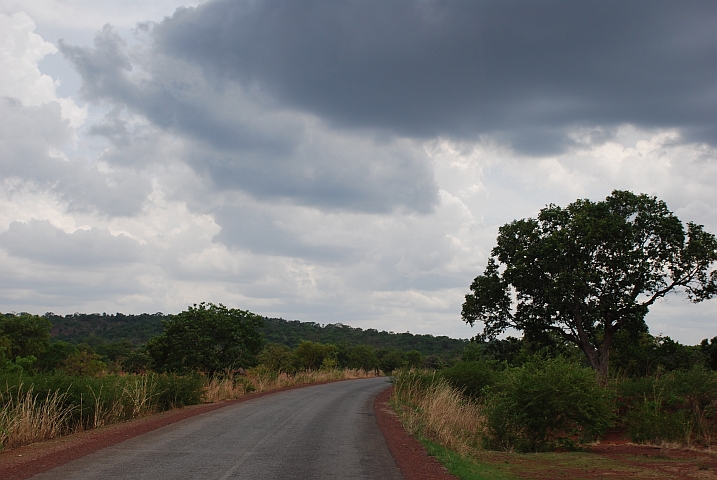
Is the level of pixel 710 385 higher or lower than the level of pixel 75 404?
higher

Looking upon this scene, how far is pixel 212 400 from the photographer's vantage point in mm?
26484

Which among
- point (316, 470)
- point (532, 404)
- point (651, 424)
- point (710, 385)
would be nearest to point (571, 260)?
point (710, 385)

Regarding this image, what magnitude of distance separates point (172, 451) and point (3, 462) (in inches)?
116

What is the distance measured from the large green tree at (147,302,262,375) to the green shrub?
12.0 m

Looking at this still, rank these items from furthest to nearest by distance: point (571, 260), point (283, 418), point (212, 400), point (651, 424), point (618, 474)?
point (571, 260) < point (212, 400) < point (283, 418) < point (651, 424) < point (618, 474)

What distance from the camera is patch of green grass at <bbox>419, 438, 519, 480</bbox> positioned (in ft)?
35.5

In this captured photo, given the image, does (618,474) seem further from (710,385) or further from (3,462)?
(3,462)

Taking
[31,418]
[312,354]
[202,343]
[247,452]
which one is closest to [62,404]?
[31,418]

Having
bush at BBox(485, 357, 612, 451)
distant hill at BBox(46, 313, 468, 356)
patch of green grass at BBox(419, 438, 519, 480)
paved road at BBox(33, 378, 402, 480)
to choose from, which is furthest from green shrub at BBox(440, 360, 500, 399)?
distant hill at BBox(46, 313, 468, 356)

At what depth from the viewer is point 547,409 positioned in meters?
16.6

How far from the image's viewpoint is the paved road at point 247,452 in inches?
385

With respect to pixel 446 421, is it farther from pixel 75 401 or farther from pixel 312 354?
pixel 312 354

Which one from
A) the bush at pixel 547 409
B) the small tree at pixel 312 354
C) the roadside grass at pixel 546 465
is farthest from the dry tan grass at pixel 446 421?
the small tree at pixel 312 354

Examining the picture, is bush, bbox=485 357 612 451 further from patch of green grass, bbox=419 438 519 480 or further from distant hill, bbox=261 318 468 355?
distant hill, bbox=261 318 468 355
